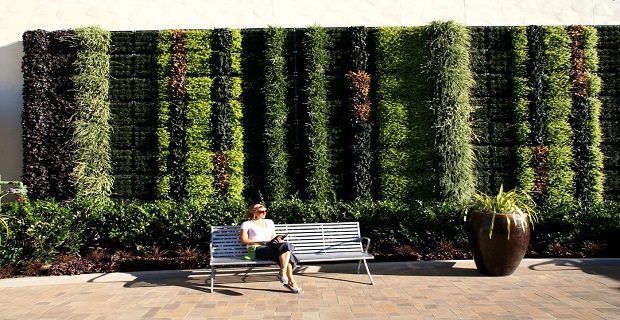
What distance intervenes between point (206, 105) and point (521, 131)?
6276 millimetres

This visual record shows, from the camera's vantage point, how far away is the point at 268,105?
29.2ft

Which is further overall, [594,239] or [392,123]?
[392,123]

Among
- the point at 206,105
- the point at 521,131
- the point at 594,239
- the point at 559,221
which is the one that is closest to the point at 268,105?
the point at 206,105

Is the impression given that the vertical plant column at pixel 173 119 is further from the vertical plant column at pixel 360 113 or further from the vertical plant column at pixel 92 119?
the vertical plant column at pixel 360 113

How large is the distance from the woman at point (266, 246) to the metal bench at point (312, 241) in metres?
0.31

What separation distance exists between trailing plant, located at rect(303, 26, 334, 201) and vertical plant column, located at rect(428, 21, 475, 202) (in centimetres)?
210

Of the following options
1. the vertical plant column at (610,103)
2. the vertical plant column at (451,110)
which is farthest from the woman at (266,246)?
the vertical plant column at (610,103)

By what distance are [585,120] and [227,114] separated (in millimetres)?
7144

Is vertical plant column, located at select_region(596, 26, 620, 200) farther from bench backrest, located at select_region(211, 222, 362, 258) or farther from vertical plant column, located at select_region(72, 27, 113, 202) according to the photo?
vertical plant column, located at select_region(72, 27, 113, 202)

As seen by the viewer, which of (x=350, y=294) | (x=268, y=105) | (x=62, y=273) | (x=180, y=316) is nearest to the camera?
(x=180, y=316)

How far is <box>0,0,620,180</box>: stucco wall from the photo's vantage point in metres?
9.39

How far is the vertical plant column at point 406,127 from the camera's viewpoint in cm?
886

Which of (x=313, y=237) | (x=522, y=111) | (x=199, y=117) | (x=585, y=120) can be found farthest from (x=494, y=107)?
(x=199, y=117)

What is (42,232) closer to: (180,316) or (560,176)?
(180,316)
